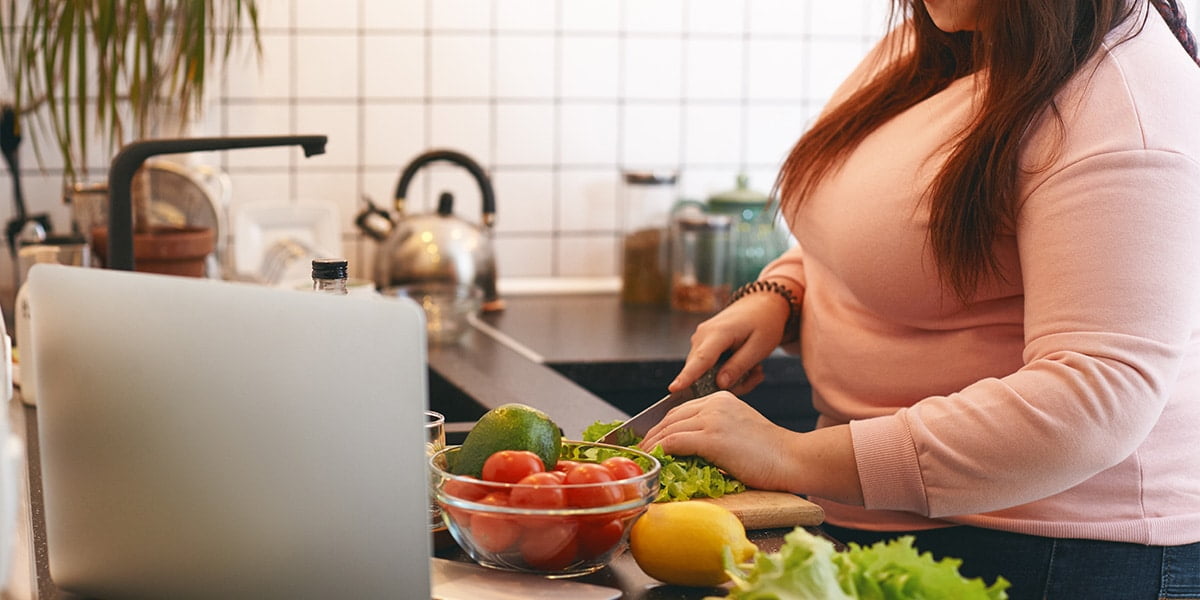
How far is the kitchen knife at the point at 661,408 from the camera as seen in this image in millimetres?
1053

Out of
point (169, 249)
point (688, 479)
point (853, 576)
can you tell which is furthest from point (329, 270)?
point (169, 249)

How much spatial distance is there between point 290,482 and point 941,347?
0.63 m

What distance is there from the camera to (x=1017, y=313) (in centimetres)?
108

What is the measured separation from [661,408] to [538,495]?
364 millimetres

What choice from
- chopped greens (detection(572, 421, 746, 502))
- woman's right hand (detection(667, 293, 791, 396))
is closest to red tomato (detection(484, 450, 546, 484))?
chopped greens (detection(572, 421, 746, 502))

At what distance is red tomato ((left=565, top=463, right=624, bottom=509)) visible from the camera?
0.78 meters

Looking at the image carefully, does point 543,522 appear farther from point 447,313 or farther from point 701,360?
point 447,313

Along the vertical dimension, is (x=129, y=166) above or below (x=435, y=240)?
above

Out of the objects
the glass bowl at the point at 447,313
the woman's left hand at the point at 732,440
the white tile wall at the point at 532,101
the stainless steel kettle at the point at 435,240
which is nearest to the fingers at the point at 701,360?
the woman's left hand at the point at 732,440

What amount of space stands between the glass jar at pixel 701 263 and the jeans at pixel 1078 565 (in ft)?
4.43

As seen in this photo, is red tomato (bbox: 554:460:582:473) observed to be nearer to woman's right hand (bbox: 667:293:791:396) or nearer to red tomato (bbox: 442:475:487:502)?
red tomato (bbox: 442:475:487:502)

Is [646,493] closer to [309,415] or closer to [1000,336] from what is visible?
[309,415]

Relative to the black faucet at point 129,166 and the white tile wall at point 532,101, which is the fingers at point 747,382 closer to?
the black faucet at point 129,166

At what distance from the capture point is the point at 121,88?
2320mm
